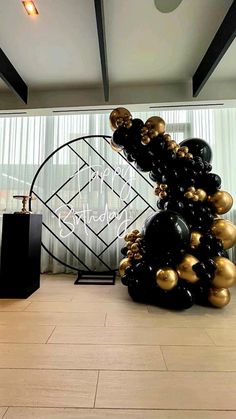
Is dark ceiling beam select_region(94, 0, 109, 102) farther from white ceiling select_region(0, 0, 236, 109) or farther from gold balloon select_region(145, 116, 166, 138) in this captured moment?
gold balloon select_region(145, 116, 166, 138)

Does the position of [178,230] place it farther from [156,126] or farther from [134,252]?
[156,126]

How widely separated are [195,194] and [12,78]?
198cm

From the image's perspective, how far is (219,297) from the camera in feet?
5.51

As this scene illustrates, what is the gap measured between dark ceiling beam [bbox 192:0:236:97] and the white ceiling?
0.05 metres

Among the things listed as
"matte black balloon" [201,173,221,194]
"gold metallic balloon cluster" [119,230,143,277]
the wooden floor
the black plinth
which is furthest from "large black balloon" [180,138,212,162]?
the black plinth

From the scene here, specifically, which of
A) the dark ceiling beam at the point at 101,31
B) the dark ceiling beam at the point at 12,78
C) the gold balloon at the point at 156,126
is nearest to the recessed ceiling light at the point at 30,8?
the dark ceiling beam at the point at 101,31

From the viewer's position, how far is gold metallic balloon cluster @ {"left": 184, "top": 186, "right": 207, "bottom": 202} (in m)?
1.77

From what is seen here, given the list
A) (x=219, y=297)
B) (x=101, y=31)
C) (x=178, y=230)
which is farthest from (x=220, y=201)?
(x=101, y=31)

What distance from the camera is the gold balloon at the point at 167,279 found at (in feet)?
5.29

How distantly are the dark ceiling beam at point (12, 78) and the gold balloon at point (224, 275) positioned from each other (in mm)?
2334

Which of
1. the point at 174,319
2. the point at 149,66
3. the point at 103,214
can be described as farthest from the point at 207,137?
the point at 174,319

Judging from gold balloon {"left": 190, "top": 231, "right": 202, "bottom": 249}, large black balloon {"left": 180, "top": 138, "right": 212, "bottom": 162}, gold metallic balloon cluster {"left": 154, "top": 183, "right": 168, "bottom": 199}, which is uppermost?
large black balloon {"left": 180, "top": 138, "right": 212, "bottom": 162}

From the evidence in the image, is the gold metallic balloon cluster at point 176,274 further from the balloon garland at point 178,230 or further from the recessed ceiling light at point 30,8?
the recessed ceiling light at point 30,8

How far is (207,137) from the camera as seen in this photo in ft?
8.87
